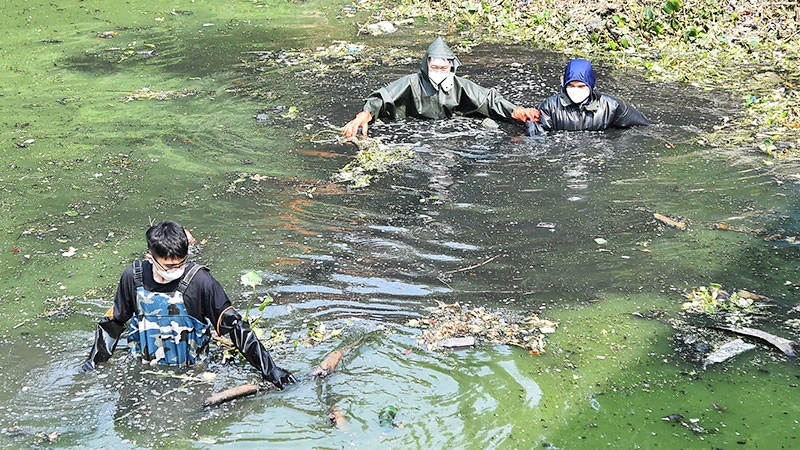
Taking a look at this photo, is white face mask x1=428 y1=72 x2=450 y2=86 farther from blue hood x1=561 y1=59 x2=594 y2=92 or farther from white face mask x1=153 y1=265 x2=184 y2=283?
white face mask x1=153 y1=265 x2=184 y2=283

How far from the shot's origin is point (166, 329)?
16.0 feet

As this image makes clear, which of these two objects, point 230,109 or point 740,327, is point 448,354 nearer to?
point 740,327

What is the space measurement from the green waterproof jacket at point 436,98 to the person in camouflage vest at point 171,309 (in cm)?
525

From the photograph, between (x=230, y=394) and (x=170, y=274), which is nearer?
(x=170, y=274)

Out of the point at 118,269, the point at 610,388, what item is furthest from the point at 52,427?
the point at 610,388

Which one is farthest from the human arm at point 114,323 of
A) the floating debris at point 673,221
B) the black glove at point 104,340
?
the floating debris at point 673,221

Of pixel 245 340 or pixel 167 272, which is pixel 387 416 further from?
pixel 167 272

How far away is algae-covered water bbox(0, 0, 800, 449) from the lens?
483 cm

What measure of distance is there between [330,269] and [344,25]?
28.1 ft

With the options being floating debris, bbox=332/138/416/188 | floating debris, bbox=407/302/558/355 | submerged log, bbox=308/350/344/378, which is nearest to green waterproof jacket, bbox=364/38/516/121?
floating debris, bbox=332/138/416/188

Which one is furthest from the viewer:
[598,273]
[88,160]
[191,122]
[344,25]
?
[344,25]

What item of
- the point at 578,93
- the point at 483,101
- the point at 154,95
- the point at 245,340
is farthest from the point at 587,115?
the point at 245,340

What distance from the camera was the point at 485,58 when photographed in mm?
12430

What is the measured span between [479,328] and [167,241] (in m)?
2.17
